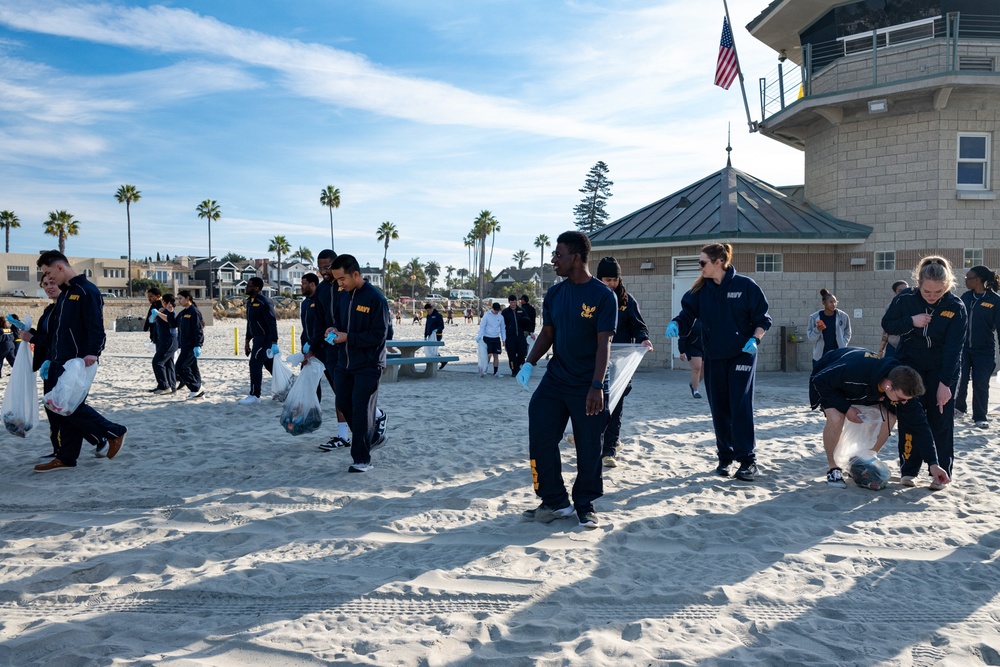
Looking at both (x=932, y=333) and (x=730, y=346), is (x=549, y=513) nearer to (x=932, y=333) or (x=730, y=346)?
(x=730, y=346)

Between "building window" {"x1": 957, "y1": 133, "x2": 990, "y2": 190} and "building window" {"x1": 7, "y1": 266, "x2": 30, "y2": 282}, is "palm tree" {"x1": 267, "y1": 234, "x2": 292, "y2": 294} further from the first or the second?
"building window" {"x1": 957, "y1": 133, "x2": 990, "y2": 190}

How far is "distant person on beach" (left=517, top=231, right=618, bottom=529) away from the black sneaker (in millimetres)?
1751

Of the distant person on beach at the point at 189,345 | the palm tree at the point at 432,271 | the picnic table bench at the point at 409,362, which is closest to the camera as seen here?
the distant person on beach at the point at 189,345

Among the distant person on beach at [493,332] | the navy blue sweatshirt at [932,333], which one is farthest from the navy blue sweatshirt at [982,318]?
the distant person on beach at [493,332]

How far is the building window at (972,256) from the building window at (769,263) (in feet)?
12.1

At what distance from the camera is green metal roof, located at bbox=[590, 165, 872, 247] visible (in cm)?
1495

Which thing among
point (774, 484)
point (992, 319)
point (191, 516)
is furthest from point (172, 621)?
point (992, 319)

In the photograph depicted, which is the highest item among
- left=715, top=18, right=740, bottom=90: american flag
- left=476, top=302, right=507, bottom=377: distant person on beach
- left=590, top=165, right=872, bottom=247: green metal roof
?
left=715, top=18, right=740, bottom=90: american flag

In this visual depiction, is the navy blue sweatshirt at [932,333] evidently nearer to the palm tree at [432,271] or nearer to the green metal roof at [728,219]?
the green metal roof at [728,219]

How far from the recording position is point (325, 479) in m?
6.10

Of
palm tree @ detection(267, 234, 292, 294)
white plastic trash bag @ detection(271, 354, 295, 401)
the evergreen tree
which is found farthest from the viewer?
palm tree @ detection(267, 234, 292, 294)

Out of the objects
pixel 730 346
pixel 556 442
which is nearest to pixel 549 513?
pixel 556 442

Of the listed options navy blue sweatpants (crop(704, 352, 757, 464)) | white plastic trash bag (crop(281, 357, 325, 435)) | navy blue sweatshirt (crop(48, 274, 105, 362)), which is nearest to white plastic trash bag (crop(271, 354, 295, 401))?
white plastic trash bag (crop(281, 357, 325, 435))

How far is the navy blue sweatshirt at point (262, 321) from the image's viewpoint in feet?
32.6
